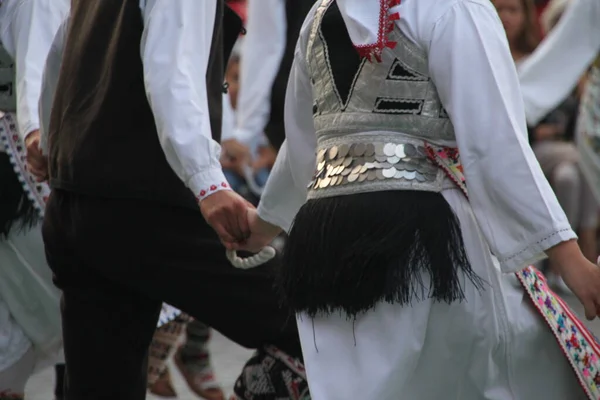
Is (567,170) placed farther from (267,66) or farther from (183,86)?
(183,86)

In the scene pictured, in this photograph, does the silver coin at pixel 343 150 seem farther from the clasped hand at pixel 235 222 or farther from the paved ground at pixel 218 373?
the paved ground at pixel 218 373

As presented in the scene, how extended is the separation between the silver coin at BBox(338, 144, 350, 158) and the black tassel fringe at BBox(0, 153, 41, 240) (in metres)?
1.75

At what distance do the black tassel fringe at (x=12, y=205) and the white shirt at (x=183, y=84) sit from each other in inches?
43.9

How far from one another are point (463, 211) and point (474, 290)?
0.16m

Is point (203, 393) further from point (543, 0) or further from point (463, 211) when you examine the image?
point (543, 0)

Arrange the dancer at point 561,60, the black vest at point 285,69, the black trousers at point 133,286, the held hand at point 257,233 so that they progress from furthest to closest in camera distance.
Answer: the black vest at point 285,69
the dancer at point 561,60
the black trousers at point 133,286
the held hand at point 257,233

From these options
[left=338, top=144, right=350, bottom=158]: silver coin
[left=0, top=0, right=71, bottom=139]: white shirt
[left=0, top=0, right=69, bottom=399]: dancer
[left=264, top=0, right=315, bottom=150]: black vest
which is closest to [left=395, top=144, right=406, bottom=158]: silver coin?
[left=338, top=144, right=350, bottom=158]: silver coin

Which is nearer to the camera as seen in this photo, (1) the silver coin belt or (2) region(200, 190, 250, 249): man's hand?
(1) the silver coin belt

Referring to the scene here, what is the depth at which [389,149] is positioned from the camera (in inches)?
105

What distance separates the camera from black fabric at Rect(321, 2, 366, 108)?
272 centimetres

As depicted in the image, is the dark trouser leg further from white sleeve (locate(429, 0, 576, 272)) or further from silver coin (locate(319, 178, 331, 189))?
white sleeve (locate(429, 0, 576, 272))

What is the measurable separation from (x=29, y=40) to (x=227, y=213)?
1322mm

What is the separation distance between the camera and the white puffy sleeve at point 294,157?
298 centimetres

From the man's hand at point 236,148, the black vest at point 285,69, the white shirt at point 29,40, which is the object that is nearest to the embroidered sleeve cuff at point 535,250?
the white shirt at point 29,40
